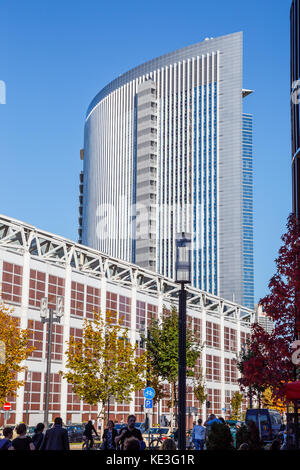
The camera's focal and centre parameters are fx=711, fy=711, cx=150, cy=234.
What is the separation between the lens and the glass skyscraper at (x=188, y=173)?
17825cm

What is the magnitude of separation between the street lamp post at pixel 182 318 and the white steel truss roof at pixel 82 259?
41330 mm

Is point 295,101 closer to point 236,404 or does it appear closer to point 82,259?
point 82,259

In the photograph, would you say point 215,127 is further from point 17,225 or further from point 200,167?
point 17,225

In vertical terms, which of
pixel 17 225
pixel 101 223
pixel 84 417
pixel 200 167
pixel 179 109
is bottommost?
pixel 84 417

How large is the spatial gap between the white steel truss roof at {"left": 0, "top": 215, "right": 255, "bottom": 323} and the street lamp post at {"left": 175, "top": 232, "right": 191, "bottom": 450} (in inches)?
1627

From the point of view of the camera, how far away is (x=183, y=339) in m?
17.3

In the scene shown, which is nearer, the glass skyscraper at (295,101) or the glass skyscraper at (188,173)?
the glass skyscraper at (295,101)

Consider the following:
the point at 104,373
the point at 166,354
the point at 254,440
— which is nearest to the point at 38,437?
the point at 254,440

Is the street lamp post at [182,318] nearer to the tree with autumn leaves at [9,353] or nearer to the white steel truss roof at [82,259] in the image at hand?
the tree with autumn leaves at [9,353]

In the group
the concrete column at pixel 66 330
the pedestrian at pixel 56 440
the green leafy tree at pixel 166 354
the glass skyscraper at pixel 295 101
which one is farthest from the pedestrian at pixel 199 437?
the concrete column at pixel 66 330

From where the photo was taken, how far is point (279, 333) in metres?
27.3

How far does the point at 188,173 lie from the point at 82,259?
11295 centimetres
